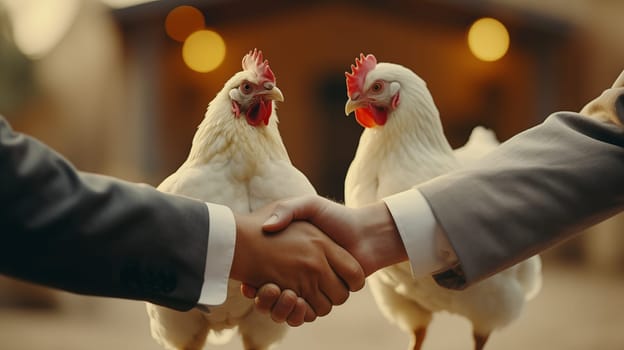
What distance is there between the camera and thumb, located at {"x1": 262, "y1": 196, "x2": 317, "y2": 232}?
3.91ft

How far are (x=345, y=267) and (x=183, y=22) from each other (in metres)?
4.32

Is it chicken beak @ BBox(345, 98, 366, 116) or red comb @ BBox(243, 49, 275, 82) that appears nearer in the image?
red comb @ BBox(243, 49, 275, 82)

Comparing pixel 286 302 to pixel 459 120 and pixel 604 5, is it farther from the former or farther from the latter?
pixel 459 120

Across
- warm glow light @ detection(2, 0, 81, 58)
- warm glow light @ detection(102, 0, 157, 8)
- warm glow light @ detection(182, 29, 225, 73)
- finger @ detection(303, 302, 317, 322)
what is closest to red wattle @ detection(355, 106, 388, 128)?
finger @ detection(303, 302, 317, 322)

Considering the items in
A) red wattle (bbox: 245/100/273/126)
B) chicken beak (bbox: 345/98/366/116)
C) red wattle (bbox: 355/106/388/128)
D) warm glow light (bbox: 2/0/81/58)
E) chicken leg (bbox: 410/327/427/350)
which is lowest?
chicken leg (bbox: 410/327/427/350)

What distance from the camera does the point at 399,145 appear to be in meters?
1.51

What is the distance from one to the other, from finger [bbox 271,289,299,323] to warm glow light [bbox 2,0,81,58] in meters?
3.67

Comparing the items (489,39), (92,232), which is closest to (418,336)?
(92,232)

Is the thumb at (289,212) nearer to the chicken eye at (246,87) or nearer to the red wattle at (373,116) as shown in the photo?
the chicken eye at (246,87)

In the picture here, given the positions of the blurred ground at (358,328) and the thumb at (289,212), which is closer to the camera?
the thumb at (289,212)

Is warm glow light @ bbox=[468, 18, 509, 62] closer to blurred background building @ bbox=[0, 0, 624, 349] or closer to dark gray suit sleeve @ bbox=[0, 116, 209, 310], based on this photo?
blurred background building @ bbox=[0, 0, 624, 349]

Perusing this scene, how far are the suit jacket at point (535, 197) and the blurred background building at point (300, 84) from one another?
1.86 metres

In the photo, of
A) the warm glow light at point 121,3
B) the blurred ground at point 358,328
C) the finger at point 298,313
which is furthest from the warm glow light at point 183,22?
the finger at point 298,313

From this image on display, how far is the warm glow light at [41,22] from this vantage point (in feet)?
14.3
